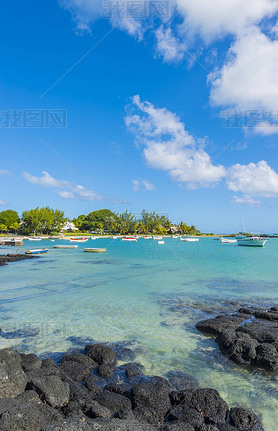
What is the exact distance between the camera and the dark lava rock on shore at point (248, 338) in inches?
305

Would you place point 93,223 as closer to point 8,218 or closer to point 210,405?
point 8,218

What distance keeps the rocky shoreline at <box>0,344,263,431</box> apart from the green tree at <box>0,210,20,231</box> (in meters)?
116

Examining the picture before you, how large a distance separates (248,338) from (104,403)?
5278 mm

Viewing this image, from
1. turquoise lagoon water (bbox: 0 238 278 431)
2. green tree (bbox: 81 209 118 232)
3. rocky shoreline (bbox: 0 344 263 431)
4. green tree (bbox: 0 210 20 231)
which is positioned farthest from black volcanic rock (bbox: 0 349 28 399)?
green tree (bbox: 81 209 118 232)

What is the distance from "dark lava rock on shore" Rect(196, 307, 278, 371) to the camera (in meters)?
7.73

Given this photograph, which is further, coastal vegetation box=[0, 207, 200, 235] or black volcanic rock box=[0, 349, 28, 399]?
coastal vegetation box=[0, 207, 200, 235]

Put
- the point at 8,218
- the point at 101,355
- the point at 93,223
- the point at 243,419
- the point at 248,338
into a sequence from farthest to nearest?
the point at 93,223 < the point at 8,218 < the point at 248,338 < the point at 101,355 < the point at 243,419

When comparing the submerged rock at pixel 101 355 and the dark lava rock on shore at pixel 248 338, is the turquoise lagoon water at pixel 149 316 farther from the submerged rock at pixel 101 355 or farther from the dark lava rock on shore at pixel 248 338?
the submerged rock at pixel 101 355

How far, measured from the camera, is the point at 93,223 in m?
131

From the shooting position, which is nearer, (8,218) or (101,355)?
(101,355)

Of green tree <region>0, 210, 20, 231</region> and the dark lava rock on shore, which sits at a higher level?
green tree <region>0, 210, 20, 231</region>

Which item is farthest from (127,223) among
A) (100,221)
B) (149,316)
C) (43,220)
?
(149,316)

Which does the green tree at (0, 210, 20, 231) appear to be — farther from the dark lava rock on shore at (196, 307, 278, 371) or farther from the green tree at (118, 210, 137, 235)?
the dark lava rock on shore at (196, 307, 278, 371)

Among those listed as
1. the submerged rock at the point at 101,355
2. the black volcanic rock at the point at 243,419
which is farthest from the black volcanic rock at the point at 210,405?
the submerged rock at the point at 101,355
